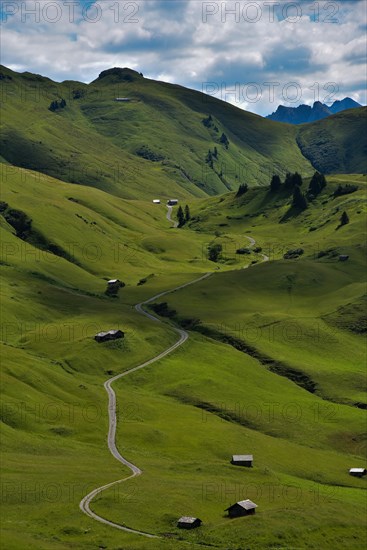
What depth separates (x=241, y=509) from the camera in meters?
106

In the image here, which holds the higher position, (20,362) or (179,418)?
(20,362)

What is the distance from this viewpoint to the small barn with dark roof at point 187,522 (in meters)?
99.8

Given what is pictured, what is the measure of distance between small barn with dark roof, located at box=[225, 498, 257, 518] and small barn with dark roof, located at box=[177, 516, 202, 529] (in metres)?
6.56

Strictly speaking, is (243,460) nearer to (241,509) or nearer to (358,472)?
(358,472)

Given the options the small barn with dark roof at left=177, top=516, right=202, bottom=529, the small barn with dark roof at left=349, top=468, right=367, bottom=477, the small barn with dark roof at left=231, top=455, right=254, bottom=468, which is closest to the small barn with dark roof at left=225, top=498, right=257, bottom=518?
the small barn with dark roof at left=177, top=516, right=202, bottom=529

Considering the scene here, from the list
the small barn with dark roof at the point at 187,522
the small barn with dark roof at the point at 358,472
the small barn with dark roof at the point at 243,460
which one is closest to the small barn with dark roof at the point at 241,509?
the small barn with dark roof at the point at 187,522

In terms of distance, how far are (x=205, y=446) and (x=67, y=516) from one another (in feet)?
181

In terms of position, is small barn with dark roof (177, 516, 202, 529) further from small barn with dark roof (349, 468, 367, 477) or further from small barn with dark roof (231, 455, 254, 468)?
small barn with dark roof (349, 468, 367, 477)

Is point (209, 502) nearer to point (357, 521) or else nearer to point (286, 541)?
point (286, 541)

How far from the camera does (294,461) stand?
152m

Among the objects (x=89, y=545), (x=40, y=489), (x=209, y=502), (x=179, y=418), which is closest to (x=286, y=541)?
(x=209, y=502)

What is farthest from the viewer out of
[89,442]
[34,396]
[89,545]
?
[34,396]

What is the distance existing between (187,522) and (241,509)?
904 centimetres

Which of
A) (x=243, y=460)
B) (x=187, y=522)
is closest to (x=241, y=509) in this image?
(x=187, y=522)
